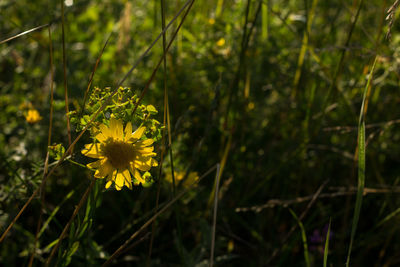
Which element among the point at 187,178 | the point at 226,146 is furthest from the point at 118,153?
the point at 226,146

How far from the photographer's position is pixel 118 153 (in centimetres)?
85

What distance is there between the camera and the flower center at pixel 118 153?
0.85 m

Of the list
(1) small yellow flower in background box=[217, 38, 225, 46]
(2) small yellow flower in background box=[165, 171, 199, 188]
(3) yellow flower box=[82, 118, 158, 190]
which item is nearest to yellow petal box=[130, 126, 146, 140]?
(3) yellow flower box=[82, 118, 158, 190]

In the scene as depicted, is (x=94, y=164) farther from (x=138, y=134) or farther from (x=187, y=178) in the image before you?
(x=187, y=178)

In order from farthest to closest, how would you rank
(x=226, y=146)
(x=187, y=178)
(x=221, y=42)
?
(x=221, y=42)
(x=226, y=146)
(x=187, y=178)

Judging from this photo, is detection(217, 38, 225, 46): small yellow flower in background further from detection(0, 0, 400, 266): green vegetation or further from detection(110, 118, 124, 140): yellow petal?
detection(110, 118, 124, 140): yellow petal

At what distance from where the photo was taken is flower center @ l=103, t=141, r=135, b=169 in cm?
85

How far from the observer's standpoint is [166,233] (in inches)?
56.1

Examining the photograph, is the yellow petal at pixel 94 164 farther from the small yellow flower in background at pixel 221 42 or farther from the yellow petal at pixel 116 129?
the small yellow flower in background at pixel 221 42

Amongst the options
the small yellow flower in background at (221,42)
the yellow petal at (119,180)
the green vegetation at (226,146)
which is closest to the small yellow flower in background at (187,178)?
the green vegetation at (226,146)

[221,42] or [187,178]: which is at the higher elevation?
[221,42]

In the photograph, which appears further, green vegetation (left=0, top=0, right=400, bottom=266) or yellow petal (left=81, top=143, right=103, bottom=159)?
green vegetation (left=0, top=0, right=400, bottom=266)

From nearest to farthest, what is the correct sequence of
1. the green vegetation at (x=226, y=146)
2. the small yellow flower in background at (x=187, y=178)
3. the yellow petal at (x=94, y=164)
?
the yellow petal at (x=94, y=164) → the green vegetation at (x=226, y=146) → the small yellow flower in background at (x=187, y=178)

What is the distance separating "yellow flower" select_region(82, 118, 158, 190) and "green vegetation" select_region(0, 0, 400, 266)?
0.08 meters
